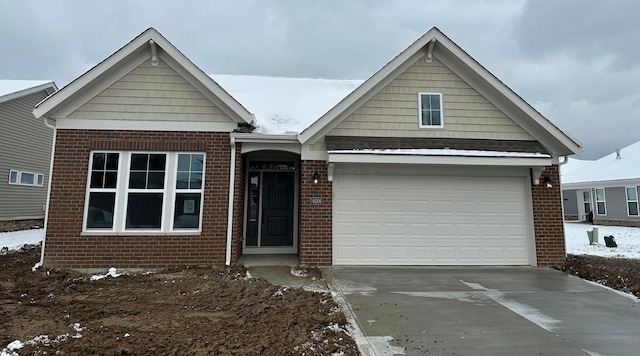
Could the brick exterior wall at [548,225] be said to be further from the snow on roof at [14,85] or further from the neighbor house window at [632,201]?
the snow on roof at [14,85]

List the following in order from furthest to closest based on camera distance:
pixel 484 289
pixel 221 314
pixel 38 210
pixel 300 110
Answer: pixel 38 210, pixel 300 110, pixel 484 289, pixel 221 314

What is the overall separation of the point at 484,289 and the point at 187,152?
6898 mm

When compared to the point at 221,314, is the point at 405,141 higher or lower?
higher

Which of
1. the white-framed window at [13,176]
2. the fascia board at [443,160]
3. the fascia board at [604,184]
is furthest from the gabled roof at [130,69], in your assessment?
the fascia board at [604,184]

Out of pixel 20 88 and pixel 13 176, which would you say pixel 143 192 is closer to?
pixel 13 176

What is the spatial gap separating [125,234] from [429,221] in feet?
23.2

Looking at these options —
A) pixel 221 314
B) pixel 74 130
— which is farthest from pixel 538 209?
pixel 74 130

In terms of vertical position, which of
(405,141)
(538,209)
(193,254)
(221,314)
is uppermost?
(405,141)

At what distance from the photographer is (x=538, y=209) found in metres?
8.52

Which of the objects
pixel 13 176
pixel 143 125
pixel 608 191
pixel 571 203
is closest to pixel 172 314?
pixel 143 125

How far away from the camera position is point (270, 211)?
9.75 meters

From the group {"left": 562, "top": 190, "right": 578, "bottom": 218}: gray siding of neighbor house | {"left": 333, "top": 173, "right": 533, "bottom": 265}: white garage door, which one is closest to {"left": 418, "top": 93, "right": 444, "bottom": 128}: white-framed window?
{"left": 333, "top": 173, "right": 533, "bottom": 265}: white garage door

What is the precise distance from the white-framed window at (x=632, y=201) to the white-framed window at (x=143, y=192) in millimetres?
23587

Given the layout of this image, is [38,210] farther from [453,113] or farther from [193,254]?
[453,113]
